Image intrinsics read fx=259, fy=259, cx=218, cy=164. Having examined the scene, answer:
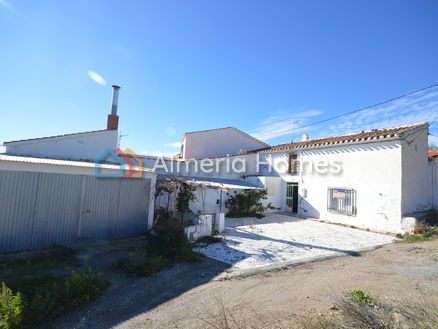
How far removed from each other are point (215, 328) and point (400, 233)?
13466 mm

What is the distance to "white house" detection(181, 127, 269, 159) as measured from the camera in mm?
25734

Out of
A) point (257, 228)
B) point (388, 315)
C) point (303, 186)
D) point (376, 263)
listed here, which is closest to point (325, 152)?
point (303, 186)

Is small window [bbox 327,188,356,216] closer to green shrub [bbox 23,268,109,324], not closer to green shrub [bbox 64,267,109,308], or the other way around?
green shrub [bbox 23,268,109,324]

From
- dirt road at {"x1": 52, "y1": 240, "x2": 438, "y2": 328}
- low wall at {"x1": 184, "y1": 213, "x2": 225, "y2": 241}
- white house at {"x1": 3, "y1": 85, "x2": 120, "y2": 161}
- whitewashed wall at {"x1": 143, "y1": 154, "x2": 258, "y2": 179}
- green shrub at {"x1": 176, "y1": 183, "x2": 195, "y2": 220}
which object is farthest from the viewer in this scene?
whitewashed wall at {"x1": 143, "y1": 154, "x2": 258, "y2": 179}

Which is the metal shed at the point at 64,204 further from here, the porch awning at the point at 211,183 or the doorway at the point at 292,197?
the doorway at the point at 292,197

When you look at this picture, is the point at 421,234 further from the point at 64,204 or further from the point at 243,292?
the point at 64,204

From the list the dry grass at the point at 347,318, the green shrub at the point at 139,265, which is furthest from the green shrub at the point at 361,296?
the green shrub at the point at 139,265

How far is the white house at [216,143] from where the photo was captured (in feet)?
84.4

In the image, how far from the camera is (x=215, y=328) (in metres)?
4.45

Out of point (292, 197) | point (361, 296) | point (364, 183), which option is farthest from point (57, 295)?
point (292, 197)

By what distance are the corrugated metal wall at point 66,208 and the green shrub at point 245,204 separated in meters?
8.18

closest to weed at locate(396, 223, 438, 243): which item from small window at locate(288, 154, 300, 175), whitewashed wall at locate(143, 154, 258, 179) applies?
small window at locate(288, 154, 300, 175)

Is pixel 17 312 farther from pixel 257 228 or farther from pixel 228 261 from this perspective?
pixel 257 228

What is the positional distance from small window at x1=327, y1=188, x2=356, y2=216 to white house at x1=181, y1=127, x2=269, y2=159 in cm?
1101
